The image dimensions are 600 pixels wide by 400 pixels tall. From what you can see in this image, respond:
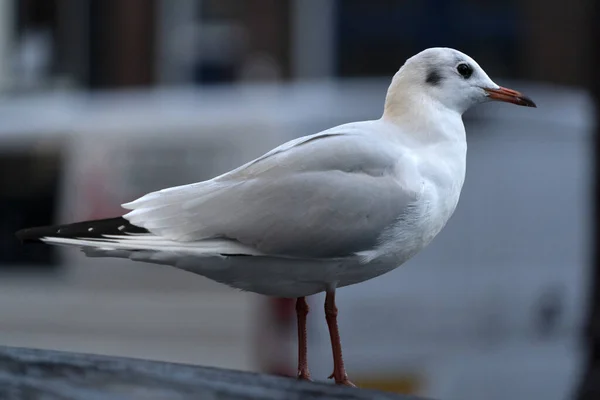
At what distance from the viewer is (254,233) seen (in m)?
3.13

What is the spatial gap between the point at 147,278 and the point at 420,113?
469cm

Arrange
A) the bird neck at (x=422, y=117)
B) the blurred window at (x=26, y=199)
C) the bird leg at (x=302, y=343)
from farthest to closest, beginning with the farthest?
the blurred window at (x=26, y=199) → the bird neck at (x=422, y=117) → the bird leg at (x=302, y=343)

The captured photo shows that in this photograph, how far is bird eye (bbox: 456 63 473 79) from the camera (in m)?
3.40

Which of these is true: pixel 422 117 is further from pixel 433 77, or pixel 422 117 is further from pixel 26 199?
pixel 26 199

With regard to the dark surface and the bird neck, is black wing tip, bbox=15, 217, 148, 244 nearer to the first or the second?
the dark surface

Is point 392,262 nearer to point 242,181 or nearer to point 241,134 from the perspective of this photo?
point 242,181

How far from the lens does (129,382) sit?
84.1 inches

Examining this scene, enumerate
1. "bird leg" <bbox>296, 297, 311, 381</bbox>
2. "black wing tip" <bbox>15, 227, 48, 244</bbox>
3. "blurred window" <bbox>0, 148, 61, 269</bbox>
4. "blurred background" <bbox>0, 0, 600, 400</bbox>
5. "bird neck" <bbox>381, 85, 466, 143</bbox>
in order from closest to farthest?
"black wing tip" <bbox>15, 227, 48, 244</bbox> < "bird leg" <bbox>296, 297, 311, 381</bbox> < "bird neck" <bbox>381, 85, 466, 143</bbox> < "blurred background" <bbox>0, 0, 600, 400</bbox> < "blurred window" <bbox>0, 148, 61, 269</bbox>

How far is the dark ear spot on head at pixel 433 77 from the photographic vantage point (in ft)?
11.0

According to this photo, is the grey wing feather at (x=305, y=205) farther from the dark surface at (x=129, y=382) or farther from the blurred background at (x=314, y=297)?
the blurred background at (x=314, y=297)

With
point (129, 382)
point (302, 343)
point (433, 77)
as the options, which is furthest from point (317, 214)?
point (129, 382)

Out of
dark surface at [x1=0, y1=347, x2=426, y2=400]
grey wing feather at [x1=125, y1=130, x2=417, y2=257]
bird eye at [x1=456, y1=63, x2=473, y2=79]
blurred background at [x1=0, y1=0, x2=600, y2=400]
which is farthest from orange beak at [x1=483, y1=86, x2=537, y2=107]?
blurred background at [x1=0, y1=0, x2=600, y2=400]

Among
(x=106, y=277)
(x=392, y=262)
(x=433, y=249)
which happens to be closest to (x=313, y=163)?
(x=392, y=262)

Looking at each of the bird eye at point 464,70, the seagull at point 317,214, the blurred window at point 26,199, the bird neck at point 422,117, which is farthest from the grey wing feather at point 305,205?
the blurred window at point 26,199
